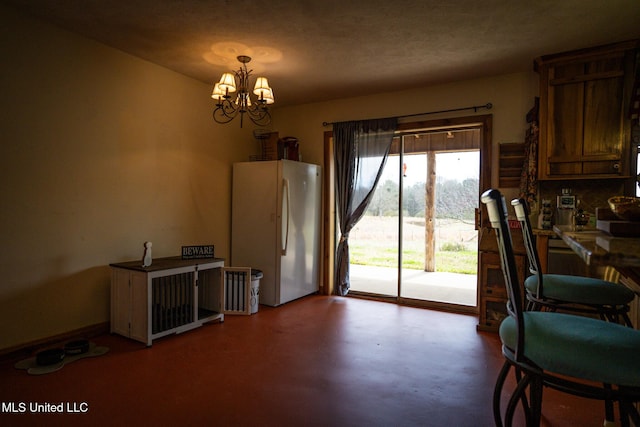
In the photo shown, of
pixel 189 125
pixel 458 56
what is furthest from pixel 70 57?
Answer: pixel 458 56

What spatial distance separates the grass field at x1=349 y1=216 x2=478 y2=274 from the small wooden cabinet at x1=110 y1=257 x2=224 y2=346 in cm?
214

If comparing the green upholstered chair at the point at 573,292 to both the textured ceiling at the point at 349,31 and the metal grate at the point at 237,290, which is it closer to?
the textured ceiling at the point at 349,31

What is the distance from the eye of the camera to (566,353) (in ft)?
3.63

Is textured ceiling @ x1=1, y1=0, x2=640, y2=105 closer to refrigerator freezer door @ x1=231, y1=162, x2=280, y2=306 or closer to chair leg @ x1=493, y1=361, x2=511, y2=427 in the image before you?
refrigerator freezer door @ x1=231, y1=162, x2=280, y2=306

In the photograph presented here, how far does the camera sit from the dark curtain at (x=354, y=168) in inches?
173

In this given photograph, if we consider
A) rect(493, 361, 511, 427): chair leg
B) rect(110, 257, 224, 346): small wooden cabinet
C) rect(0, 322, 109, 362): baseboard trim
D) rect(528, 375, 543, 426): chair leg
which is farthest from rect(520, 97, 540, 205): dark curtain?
rect(0, 322, 109, 362): baseboard trim

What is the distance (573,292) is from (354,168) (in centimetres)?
296

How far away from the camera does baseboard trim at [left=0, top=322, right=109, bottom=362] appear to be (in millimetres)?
2586

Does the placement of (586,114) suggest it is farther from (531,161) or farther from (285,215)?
(285,215)

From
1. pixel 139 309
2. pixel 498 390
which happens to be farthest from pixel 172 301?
pixel 498 390

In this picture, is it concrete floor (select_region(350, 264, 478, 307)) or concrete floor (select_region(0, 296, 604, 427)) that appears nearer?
concrete floor (select_region(0, 296, 604, 427))

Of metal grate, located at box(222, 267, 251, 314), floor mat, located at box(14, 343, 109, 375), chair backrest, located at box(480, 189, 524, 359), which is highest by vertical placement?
chair backrest, located at box(480, 189, 524, 359)

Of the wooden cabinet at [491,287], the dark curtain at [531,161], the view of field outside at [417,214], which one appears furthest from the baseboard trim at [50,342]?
the dark curtain at [531,161]

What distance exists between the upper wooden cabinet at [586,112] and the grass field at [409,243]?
62.9 inches
